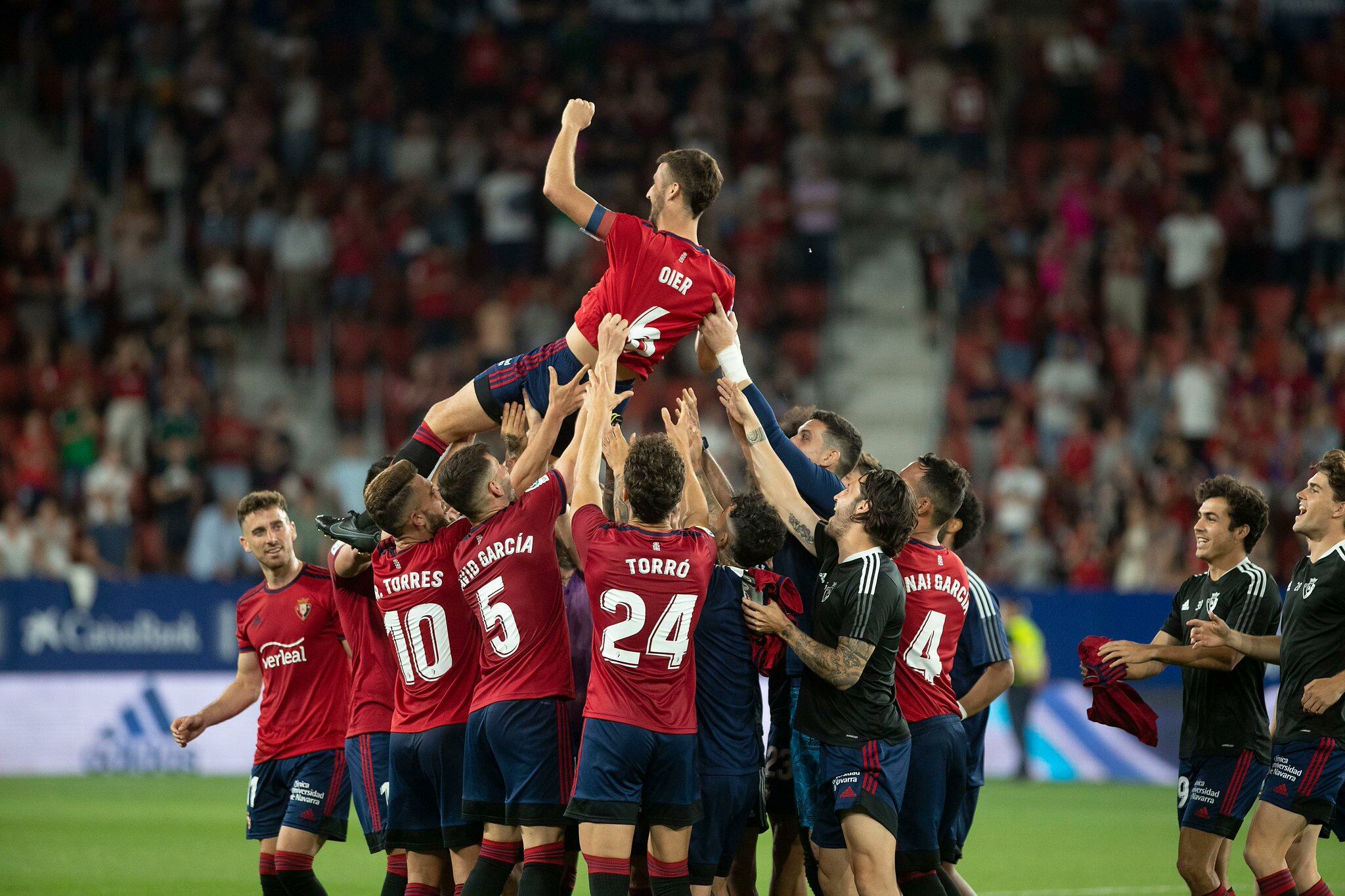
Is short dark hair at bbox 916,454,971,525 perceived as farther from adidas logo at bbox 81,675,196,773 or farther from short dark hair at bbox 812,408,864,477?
adidas logo at bbox 81,675,196,773

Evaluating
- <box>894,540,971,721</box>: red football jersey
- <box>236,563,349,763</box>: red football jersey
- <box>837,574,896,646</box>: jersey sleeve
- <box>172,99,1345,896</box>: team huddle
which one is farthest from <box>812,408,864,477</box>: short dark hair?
<box>236,563,349,763</box>: red football jersey

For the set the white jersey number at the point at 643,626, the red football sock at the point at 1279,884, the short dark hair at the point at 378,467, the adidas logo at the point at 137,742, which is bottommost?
the adidas logo at the point at 137,742

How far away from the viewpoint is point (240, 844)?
12.8 m

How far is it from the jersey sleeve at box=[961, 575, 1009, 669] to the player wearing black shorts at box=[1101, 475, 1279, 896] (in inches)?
26.0

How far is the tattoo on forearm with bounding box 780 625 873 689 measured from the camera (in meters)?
7.31

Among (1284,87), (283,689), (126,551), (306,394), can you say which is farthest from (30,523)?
(1284,87)

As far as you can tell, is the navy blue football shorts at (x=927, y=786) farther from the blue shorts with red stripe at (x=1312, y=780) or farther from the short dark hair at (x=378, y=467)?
Result: the short dark hair at (x=378, y=467)

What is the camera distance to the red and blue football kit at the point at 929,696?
25.4 feet

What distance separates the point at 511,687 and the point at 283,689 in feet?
6.22

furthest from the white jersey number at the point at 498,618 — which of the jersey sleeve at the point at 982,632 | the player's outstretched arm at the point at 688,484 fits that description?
the jersey sleeve at the point at 982,632

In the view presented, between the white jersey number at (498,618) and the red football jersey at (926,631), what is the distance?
1.85 metres

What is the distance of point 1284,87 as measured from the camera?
23078 millimetres

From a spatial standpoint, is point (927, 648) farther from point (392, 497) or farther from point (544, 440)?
point (392, 497)

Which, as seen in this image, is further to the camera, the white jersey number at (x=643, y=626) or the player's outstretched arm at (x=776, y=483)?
the player's outstretched arm at (x=776, y=483)
